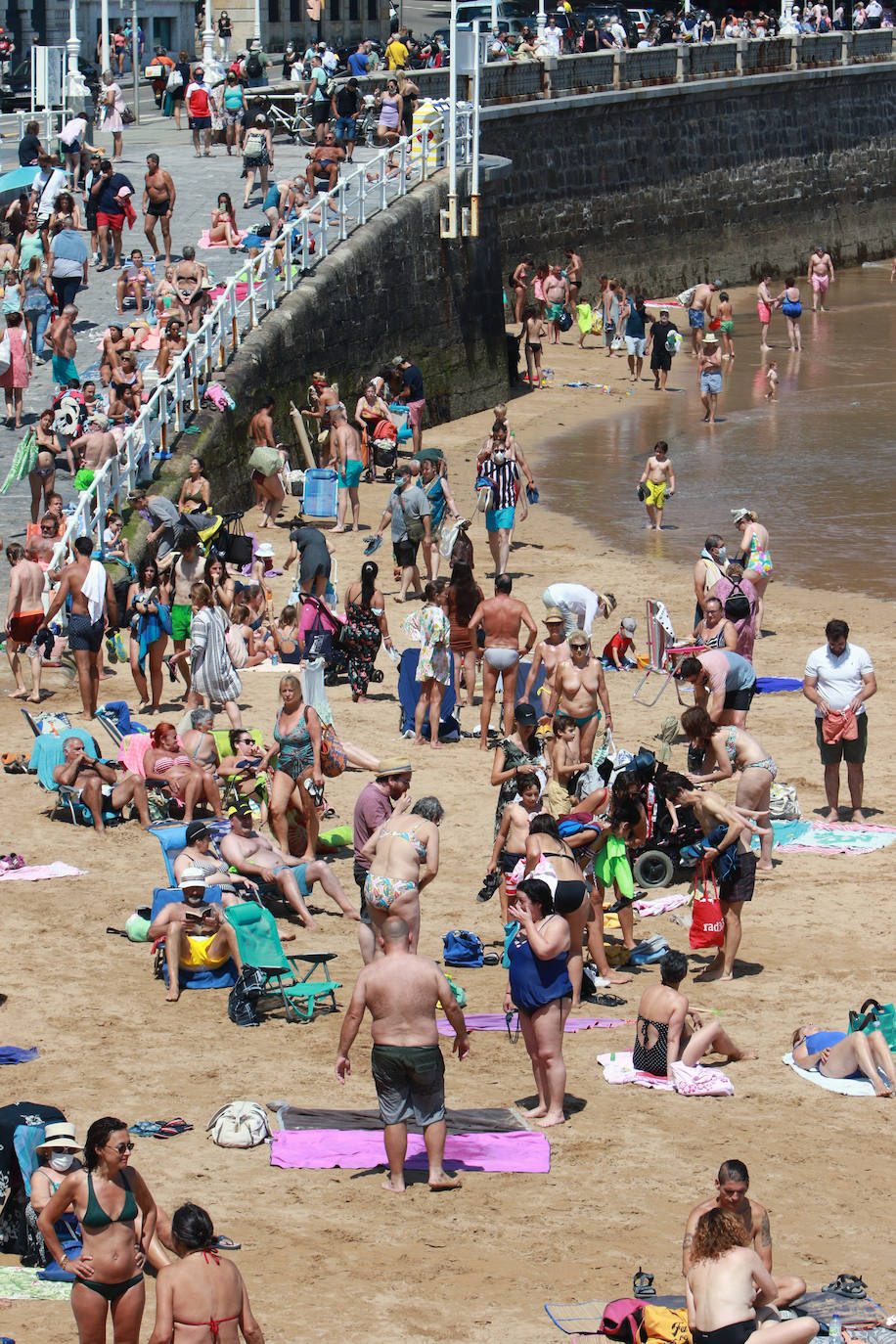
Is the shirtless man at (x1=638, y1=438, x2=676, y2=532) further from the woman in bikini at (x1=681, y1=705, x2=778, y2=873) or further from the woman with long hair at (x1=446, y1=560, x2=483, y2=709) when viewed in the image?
the woman in bikini at (x1=681, y1=705, x2=778, y2=873)

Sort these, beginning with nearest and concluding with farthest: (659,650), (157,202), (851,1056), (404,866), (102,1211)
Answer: (102,1211) < (851,1056) < (404,866) < (659,650) < (157,202)

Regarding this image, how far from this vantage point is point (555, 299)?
31.8m

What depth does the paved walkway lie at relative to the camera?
1900 cm

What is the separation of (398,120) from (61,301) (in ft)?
29.4

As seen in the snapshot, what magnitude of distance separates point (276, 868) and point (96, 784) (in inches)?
73.3

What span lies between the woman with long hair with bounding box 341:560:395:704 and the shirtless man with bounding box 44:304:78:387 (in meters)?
6.31

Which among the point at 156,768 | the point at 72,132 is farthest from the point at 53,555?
the point at 72,132

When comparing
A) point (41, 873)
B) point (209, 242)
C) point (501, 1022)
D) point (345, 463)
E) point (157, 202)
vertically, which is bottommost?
point (501, 1022)

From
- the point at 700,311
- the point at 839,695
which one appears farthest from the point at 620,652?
the point at 700,311

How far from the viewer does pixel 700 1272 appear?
6.45m

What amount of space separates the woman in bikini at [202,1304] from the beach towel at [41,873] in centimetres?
590

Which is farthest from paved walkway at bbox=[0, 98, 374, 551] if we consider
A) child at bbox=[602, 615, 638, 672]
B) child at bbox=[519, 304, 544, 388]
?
child at bbox=[602, 615, 638, 672]

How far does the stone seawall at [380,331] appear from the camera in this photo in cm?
2175

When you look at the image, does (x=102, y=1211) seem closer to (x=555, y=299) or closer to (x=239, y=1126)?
(x=239, y=1126)
